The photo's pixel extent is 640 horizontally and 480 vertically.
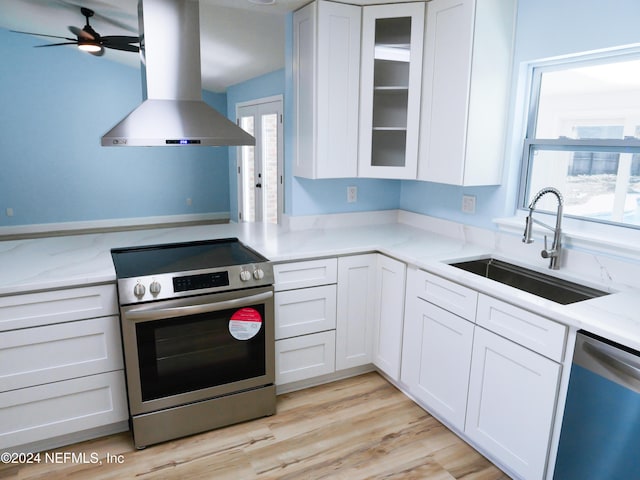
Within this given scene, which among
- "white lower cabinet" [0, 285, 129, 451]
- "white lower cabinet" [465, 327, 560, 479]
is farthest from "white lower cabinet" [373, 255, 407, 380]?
"white lower cabinet" [0, 285, 129, 451]

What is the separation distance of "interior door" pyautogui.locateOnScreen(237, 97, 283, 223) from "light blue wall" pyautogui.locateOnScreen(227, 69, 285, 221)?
0.12 metres

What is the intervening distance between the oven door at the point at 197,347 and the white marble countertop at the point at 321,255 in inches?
10.1

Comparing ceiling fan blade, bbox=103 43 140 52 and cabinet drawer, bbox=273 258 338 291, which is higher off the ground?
ceiling fan blade, bbox=103 43 140 52

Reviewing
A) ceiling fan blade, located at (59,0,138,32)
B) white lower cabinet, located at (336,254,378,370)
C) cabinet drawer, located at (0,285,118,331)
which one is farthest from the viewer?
ceiling fan blade, located at (59,0,138,32)

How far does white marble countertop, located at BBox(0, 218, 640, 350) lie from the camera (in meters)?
1.66

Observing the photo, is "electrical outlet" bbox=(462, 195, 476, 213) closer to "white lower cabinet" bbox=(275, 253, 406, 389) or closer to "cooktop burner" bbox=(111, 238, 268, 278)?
"white lower cabinet" bbox=(275, 253, 406, 389)

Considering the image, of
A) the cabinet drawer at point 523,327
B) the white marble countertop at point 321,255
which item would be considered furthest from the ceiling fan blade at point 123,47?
the cabinet drawer at point 523,327

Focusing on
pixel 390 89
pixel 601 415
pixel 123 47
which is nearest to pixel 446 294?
pixel 601 415

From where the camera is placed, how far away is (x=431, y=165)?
2664 millimetres

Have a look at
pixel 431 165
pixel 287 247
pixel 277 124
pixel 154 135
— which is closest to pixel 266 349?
pixel 287 247

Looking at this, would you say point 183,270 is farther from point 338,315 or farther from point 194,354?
point 338,315

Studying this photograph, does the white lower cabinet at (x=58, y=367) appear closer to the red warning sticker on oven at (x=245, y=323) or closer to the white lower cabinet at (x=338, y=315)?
the red warning sticker on oven at (x=245, y=323)

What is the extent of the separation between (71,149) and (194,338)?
6.14 m

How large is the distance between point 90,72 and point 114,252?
5.89 metres
